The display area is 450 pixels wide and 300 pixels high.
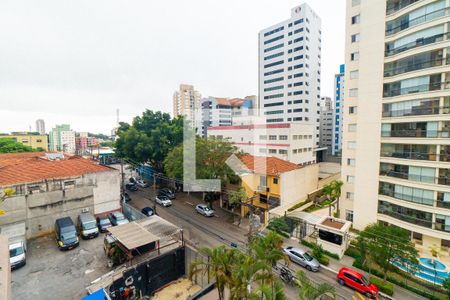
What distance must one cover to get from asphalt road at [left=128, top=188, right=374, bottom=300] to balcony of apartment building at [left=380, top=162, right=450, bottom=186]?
38.6 ft

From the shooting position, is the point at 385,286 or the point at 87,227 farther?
the point at 87,227

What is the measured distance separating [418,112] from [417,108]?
378 millimetres

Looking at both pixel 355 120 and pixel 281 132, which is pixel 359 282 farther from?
pixel 281 132

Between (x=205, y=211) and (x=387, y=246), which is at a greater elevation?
(x=387, y=246)

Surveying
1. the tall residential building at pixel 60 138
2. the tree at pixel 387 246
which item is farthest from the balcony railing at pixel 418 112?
the tall residential building at pixel 60 138

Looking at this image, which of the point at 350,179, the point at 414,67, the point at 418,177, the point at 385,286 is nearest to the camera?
the point at 385,286

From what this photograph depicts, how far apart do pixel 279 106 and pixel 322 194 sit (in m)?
35.2

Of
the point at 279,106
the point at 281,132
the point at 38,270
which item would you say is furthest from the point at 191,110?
the point at 38,270

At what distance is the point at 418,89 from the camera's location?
20.0 m

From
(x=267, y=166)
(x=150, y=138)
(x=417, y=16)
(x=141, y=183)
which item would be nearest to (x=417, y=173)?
(x=267, y=166)

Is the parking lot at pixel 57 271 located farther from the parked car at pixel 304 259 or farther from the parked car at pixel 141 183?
the parked car at pixel 141 183

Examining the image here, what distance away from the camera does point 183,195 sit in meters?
33.0

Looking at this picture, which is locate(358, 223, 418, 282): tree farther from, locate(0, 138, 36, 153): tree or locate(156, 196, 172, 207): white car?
locate(0, 138, 36, 153): tree

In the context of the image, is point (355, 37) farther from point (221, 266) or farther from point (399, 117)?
point (221, 266)
